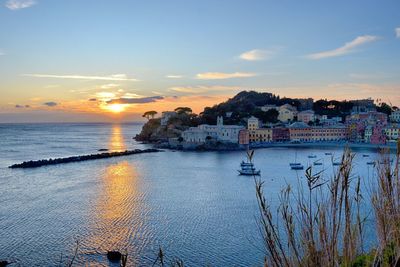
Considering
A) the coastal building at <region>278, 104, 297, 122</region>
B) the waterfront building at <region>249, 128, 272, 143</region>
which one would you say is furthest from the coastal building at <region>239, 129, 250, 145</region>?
the coastal building at <region>278, 104, 297, 122</region>

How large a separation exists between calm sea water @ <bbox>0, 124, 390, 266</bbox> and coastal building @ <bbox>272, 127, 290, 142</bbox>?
16.4 m

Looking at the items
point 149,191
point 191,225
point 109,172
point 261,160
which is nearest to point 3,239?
point 191,225

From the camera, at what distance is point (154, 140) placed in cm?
3553

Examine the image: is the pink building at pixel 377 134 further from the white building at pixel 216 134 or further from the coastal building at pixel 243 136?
the white building at pixel 216 134

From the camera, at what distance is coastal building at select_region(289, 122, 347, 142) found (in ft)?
112

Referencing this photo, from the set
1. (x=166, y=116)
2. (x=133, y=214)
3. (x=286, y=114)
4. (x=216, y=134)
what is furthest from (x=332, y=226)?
(x=286, y=114)

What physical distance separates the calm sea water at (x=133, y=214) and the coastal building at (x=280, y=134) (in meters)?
16.4

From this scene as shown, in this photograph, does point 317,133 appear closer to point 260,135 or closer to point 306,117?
point 260,135

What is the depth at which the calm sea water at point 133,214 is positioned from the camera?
671 cm

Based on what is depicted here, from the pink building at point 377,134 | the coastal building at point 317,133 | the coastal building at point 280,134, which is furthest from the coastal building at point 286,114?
the pink building at point 377,134

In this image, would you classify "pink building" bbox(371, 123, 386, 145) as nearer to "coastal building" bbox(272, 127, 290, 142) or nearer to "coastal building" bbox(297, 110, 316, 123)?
"coastal building" bbox(272, 127, 290, 142)

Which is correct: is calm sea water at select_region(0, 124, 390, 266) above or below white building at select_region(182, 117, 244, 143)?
below

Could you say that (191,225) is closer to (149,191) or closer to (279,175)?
(149,191)

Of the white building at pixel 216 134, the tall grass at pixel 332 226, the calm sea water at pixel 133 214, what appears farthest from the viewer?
the white building at pixel 216 134
